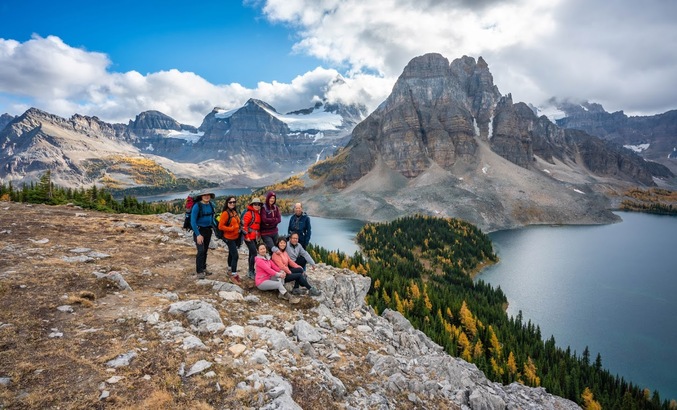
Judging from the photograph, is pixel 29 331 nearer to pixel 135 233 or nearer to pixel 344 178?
→ pixel 135 233

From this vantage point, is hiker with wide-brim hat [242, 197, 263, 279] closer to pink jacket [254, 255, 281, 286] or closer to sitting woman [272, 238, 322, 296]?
pink jacket [254, 255, 281, 286]

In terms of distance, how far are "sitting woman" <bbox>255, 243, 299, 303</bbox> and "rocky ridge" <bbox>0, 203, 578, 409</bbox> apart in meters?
0.46

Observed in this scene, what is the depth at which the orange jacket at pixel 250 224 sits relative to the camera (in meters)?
15.3

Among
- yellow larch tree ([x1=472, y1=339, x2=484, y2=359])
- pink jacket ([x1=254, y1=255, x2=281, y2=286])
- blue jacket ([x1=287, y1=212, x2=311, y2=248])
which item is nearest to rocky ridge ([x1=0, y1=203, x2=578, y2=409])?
pink jacket ([x1=254, y1=255, x2=281, y2=286])

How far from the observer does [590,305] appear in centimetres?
5122

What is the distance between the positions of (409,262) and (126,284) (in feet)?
213

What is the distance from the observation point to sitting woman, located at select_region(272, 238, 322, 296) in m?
15.1

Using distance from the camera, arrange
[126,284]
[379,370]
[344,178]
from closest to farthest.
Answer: [379,370] → [126,284] → [344,178]

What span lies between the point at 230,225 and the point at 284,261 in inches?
116

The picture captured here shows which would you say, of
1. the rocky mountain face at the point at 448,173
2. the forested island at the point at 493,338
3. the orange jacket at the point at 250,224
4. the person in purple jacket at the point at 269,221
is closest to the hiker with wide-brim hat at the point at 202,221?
the orange jacket at the point at 250,224

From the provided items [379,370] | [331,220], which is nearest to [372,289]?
→ [379,370]

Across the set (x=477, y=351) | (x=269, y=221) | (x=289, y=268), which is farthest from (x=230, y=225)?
(x=477, y=351)

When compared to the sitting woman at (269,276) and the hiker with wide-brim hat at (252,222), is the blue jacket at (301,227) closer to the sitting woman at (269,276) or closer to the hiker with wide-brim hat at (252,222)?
the hiker with wide-brim hat at (252,222)

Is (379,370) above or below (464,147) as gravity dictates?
below
